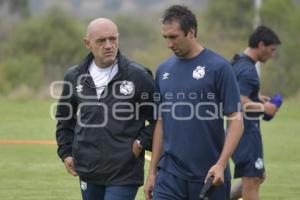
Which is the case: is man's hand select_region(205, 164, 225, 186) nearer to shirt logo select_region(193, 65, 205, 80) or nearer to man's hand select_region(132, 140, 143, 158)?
shirt logo select_region(193, 65, 205, 80)

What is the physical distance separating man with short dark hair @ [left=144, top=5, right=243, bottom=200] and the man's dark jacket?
0.30m

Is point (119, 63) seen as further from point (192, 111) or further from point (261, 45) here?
point (261, 45)

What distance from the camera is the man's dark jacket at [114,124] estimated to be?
7.29 meters

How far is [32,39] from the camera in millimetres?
50750

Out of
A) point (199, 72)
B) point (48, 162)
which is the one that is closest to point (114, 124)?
point (199, 72)

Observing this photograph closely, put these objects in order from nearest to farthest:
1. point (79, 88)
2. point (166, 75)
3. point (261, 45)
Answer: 1. point (166, 75)
2. point (79, 88)
3. point (261, 45)

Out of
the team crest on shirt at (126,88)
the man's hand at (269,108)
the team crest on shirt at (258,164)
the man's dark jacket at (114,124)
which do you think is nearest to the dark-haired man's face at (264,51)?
the man's hand at (269,108)

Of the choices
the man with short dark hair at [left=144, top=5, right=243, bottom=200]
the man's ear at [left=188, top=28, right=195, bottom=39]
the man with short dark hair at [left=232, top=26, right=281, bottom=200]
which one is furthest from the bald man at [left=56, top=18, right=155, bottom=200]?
the man with short dark hair at [left=232, top=26, right=281, bottom=200]

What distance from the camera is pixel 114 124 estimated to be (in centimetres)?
729

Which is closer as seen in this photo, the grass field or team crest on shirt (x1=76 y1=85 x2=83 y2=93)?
team crest on shirt (x1=76 y1=85 x2=83 y2=93)

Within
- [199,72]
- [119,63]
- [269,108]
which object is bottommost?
[269,108]

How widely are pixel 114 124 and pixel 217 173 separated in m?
1.02

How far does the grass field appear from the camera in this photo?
41.5ft

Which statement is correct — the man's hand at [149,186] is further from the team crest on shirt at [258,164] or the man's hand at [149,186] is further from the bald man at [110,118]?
the team crest on shirt at [258,164]
